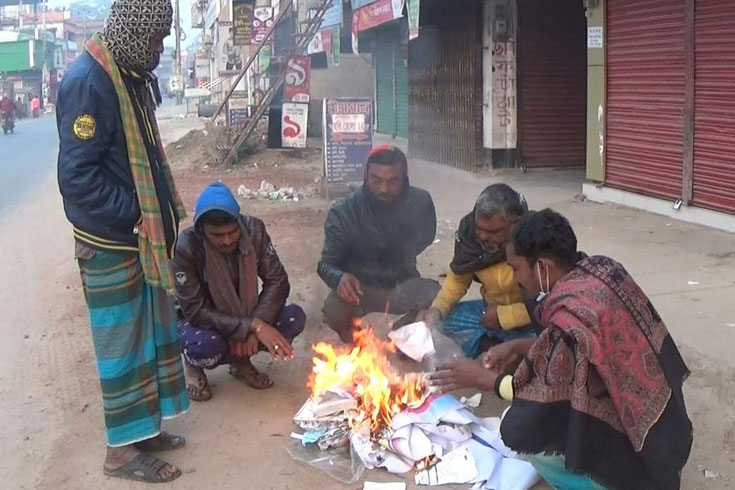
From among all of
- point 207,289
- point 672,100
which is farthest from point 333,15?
point 207,289

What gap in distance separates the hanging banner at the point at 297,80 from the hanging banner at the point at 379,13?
2601mm

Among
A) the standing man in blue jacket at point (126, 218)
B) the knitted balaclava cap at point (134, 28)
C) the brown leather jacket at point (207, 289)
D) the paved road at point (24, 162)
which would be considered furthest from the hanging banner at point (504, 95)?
the knitted balaclava cap at point (134, 28)

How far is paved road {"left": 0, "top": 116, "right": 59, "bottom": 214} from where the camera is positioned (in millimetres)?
15844

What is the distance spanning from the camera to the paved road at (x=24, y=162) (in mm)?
15844

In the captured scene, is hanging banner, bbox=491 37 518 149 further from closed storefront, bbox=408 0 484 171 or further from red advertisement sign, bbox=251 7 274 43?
red advertisement sign, bbox=251 7 274 43

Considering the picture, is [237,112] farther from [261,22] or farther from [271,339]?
[271,339]

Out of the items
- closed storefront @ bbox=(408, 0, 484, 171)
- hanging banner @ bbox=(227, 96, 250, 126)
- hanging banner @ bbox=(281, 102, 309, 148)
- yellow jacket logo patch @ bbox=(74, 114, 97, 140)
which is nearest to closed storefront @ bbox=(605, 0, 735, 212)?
closed storefront @ bbox=(408, 0, 484, 171)

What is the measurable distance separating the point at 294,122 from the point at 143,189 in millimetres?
14080

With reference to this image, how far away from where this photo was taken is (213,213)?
411 cm

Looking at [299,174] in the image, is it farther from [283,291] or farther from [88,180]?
[88,180]

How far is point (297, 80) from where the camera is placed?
18094 millimetres

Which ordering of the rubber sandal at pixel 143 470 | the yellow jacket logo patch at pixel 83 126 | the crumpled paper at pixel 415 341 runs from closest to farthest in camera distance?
1. the yellow jacket logo patch at pixel 83 126
2. the rubber sandal at pixel 143 470
3. the crumpled paper at pixel 415 341

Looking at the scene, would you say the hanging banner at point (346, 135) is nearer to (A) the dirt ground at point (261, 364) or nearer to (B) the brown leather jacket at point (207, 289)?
(A) the dirt ground at point (261, 364)

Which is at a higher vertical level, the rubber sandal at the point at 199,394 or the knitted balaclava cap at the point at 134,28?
the knitted balaclava cap at the point at 134,28
